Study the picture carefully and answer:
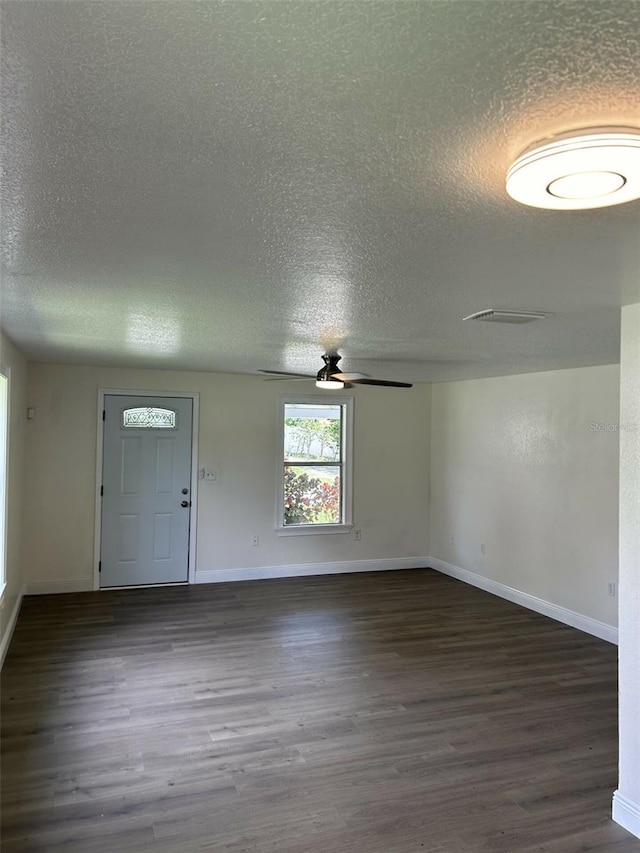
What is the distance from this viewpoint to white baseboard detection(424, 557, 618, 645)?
193 inches

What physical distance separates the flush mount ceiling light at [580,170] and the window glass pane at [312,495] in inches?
229

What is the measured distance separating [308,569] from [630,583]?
4738 mm

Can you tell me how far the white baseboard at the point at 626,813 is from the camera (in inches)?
98.7

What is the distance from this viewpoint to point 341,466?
283 inches

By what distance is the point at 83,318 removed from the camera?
11.0 ft

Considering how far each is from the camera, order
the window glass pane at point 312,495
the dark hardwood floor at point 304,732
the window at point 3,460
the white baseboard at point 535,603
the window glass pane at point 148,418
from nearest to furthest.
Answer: the dark hardwood floor at point 304,732 → the window at point 3,460 → the white baseboard at point 535,603 → the window glass pane at point 148,418 → the window glass pane at point 312,495

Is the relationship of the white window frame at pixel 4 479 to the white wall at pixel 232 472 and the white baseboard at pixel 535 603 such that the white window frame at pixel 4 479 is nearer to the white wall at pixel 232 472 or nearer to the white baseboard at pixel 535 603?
the white wall at pixel 232 472

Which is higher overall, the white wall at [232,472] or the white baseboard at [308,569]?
the white wall at [232,472]

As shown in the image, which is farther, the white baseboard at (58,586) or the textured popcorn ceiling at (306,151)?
the white baseboard at (58,586)

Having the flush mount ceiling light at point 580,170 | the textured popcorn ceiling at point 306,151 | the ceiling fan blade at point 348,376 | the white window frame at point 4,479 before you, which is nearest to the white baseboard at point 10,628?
the white window frame at point 4,479

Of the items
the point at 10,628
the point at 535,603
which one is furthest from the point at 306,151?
the point at 535,603

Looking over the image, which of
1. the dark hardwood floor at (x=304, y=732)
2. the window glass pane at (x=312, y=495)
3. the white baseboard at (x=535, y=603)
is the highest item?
the window glass pane at (x=312, y=495)

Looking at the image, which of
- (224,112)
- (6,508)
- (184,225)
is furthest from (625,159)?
(6,508)

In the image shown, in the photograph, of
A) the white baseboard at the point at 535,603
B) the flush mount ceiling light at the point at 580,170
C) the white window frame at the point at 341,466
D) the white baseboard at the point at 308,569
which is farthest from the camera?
the white window frame at the point at 341,466
